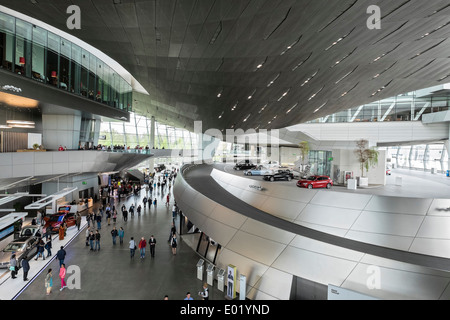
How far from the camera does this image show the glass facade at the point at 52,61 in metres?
17.1

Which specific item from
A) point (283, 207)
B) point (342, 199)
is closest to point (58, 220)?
point (283, 207)

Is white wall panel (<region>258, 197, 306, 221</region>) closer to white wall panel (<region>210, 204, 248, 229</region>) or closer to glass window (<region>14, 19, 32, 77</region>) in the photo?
white wall panel (<region>210, 204, 248, 229</region>)

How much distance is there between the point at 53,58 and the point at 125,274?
19.0 metres

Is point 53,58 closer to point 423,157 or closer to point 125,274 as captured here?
point 125,274

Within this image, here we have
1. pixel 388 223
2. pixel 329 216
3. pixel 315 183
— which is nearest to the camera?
pixel 388 223

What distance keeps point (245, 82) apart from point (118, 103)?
2126 cm

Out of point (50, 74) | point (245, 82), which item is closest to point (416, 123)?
point (245, 82)

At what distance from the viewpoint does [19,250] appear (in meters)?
14.4

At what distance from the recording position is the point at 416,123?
32406 mm

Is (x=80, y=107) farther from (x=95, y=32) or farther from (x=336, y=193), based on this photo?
(x=336, y=193)

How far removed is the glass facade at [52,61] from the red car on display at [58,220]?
432 inches

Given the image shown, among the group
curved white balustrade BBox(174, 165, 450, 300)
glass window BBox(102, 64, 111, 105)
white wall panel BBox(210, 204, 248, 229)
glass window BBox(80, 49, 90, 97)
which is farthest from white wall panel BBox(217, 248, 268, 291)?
glass window BBox(102, 64, 111, 105)

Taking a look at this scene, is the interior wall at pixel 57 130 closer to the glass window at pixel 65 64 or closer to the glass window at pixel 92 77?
the glass window at pixel 92 77

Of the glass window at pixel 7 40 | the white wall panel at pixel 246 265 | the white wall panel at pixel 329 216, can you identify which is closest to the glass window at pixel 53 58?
the glass window at pixel 7 40
